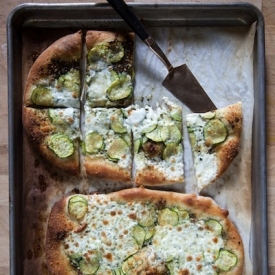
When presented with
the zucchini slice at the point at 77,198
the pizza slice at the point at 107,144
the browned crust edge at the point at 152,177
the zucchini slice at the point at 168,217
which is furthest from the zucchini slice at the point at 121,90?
the zucchini slice at the point at 168,217

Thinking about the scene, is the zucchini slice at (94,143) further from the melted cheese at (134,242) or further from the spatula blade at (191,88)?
the spatula blade at (191,88)

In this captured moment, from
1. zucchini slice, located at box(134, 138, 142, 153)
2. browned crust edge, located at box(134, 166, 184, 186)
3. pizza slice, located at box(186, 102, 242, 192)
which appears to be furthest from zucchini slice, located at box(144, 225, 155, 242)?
zucchini slice, located at box(134, 138, 142, 153)

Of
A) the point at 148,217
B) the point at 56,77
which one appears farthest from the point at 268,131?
the point at 56,77

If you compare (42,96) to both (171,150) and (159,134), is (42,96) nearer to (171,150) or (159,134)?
(159,134)

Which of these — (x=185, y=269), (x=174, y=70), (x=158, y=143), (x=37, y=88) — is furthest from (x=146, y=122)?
(x=185, y=269)

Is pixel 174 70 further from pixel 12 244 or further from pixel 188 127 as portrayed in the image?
pixel 12 244

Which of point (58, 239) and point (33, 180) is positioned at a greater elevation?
point (33, 180)

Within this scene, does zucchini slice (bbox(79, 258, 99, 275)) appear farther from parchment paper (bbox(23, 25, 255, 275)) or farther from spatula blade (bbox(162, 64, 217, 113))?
spatula blade (bbox(162, 64, 217, 113))
